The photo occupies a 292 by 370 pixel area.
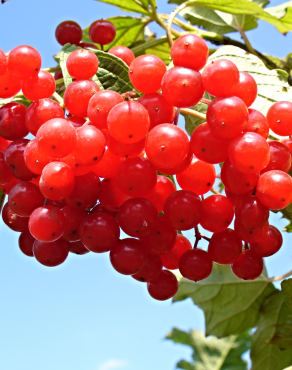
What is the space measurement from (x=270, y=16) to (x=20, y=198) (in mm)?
1017

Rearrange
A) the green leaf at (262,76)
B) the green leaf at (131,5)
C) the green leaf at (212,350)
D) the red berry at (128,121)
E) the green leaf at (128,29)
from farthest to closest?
the green leaf at (212,350) < the green leaf at (128,29) < the green leaf at (131,5) < the green leaf at (262,76) < the red berry at (128,121)

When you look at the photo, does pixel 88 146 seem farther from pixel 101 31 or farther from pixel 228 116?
pixel 101 31

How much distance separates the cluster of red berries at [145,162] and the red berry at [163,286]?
23 millimetres

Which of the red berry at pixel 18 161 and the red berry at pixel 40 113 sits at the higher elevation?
the red berry at pixel 40 113

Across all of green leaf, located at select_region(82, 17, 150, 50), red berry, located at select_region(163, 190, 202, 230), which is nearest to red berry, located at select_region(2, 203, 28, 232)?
red berry, located at select_region(163, 190, 202, 230)

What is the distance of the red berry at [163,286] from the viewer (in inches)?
39.5

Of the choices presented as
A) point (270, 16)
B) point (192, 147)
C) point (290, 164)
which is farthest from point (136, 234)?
point (270, 16)

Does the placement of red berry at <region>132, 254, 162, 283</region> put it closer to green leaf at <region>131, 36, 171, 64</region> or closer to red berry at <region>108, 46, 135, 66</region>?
red berry at <region>108, 46, 135, 66</region>

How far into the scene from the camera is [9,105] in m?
0.95

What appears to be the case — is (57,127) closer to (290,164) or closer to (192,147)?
(192,147)

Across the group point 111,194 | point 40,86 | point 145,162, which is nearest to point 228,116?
point 145,162

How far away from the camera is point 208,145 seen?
0.81 m

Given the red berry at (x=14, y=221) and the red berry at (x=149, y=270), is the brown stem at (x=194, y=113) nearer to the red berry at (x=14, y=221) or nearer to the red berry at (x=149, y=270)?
the red berry at (x=149, y=270)

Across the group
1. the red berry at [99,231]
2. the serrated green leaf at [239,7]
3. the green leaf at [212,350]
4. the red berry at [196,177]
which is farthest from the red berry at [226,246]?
the green leaf at [212,350]
